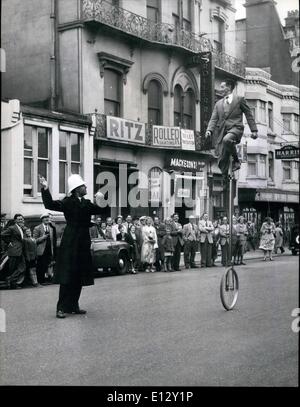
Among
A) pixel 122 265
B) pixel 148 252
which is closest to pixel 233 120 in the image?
pixel 122 265

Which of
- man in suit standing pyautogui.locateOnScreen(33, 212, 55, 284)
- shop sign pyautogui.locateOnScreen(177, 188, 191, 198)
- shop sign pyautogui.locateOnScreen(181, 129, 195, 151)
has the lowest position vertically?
man in suit standing pyautogui.locateOnScreen(33, 212, 55, 284)

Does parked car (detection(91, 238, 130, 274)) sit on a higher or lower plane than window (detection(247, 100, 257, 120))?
lower

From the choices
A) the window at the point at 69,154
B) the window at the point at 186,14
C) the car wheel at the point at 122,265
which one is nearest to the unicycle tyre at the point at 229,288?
the window at the point at 69,154

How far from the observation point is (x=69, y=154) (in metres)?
3.37

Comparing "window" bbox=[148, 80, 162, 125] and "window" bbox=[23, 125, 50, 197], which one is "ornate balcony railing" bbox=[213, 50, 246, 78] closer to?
"window" bbox=[148, 80, 162, 125]

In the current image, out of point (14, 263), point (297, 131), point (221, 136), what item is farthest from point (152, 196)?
point (14, 263)

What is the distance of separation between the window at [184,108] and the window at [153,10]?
1.54ft

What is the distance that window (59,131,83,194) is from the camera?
334 centimetres

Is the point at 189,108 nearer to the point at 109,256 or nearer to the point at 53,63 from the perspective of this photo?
the point at 53,63

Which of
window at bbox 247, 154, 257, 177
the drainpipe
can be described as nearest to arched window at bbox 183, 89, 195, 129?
window at bbox 247, 154, 257, 177

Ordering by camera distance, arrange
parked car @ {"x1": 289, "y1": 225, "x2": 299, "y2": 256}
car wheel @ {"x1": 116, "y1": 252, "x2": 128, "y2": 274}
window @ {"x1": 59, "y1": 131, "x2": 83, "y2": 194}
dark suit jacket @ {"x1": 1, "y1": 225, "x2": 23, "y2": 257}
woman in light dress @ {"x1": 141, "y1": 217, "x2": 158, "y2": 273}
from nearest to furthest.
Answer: parked car @ {"x1": 289, "y1": 225, "x2": 299, "y2": 256}, window @ {"x1": 59, "y1": 131, "x2": 83, "y2": 194}, dark suit jacket @ {"x1": 1, "y1": 225, "x2": 23, "y2": 257}, car wheel @ {"x1": 116, "y1": 252, "x2": 128, "y2": 274}, woman in light dress @ {"x1": 141, "y1": 217, "x2": 158, "y2": 273}

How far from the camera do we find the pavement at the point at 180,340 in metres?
3.11

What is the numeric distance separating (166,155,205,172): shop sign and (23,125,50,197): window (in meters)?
0.70
